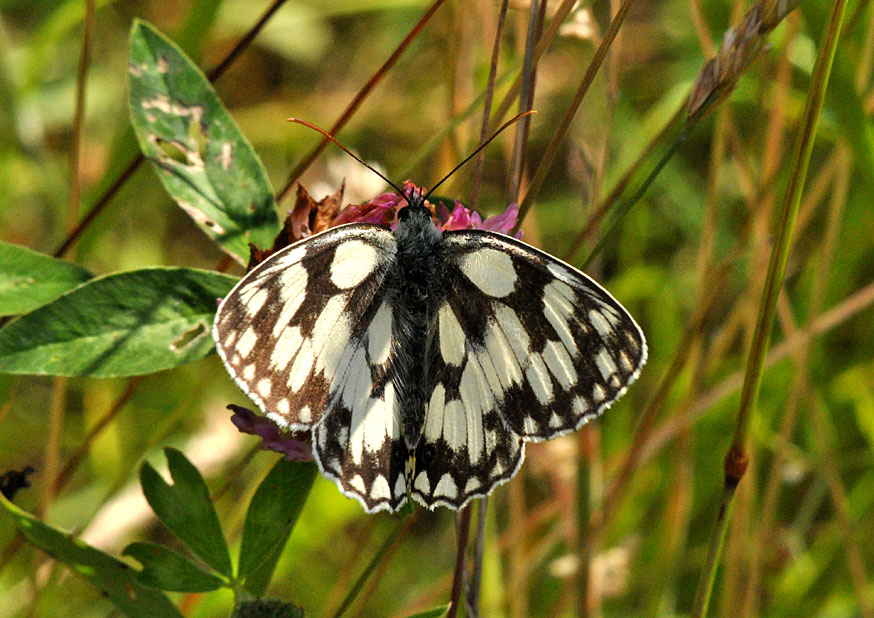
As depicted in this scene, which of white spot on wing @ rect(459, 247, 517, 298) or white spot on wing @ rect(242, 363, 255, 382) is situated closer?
white spot on wing @ rect(242, 363, 255, 382)

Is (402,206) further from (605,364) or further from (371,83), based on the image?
(605,364)

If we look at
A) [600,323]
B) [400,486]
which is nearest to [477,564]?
[400,486]

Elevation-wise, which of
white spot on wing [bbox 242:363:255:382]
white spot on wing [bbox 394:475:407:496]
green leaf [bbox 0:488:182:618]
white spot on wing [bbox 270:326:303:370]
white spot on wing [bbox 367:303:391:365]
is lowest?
green leaf [bbox 0:488:182:618]

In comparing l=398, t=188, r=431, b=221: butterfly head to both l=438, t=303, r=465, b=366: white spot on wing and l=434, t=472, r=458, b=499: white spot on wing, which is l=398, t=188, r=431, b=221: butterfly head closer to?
l=438, t=303, r=465, b=366: white spot on wing

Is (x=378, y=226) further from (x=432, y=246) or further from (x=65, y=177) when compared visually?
(x=65, y=177)

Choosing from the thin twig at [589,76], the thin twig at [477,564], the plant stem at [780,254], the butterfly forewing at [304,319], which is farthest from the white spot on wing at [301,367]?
the plant stem at [780,254]

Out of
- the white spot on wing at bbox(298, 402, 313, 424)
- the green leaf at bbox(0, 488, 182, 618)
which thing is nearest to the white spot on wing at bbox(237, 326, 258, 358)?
the white spot on wing at bbox(298, 402, 313, 424)

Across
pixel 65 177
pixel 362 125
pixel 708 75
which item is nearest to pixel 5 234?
pixel 65 177
